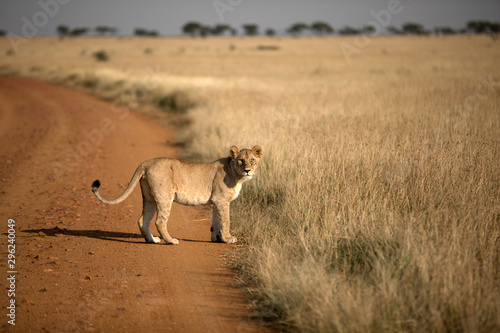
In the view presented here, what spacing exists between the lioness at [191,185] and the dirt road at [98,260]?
285 mm

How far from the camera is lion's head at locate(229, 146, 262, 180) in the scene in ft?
19.3

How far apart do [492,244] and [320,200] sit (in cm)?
223

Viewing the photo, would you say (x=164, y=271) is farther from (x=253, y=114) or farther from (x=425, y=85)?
(x=425, y=85)

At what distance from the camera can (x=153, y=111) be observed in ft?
65.8

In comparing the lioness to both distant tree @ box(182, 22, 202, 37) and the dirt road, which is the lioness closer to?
the dirt road

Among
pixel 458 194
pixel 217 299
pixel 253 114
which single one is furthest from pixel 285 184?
pixel 253 114

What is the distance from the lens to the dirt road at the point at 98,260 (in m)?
4.11

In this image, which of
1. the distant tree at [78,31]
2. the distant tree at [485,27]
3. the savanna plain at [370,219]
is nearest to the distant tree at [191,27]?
the distant tree at [78,31]

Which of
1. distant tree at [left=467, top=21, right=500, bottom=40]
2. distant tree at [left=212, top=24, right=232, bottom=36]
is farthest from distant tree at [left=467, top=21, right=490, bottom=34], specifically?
distant tree at [left=212, top=24, right=232, bottom=36]

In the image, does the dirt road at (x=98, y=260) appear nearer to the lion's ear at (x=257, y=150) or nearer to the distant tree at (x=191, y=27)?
the lion's ear at (x=257, y=150)

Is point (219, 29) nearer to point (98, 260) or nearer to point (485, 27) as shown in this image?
point (485, 27)

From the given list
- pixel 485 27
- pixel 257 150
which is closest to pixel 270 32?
pixel 485 27

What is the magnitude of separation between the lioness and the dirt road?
28cm

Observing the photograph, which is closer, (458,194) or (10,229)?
(458,194)
